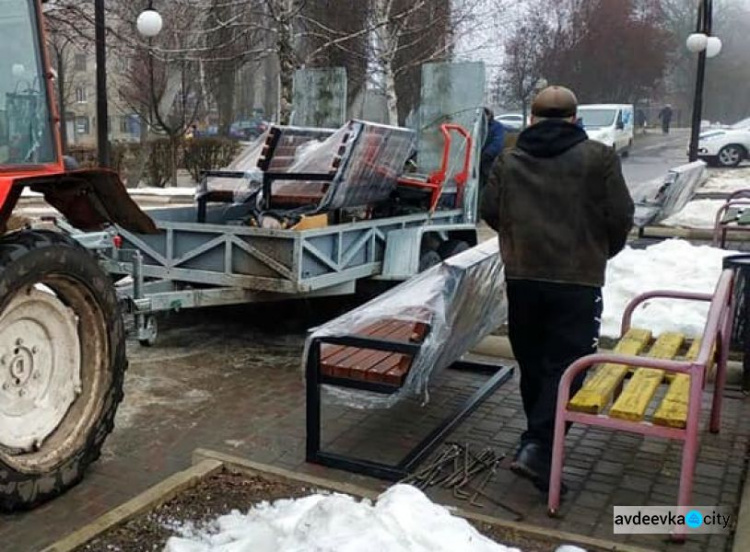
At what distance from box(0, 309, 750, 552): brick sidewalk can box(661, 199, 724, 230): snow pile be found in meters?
8.85

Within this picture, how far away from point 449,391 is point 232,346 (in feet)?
6.56

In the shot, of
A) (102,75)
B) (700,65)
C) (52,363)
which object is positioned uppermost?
(700,65)

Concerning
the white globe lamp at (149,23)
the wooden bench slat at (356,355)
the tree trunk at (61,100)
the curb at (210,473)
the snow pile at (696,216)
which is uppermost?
the white globe lamp at (149,23)

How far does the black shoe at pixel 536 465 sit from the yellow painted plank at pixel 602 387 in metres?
0.37

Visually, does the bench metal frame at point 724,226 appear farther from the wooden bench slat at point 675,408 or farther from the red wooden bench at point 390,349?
the red wooden bench at point 390,349

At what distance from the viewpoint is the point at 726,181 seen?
73.8 ft

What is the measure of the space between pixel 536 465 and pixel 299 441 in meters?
1.41

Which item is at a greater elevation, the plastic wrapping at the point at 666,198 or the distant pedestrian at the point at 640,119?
the distant pedestrian at the point at 640,119

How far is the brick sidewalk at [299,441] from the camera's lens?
12.9 ft

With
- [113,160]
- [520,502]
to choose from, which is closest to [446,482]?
[520,502]

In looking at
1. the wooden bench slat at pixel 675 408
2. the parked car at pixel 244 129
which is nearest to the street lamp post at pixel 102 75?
the wooden bench slat at pixel 675 408

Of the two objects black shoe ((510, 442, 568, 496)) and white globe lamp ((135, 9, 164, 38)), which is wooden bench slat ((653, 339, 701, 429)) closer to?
black shoe ((510, 442, 568, 496))

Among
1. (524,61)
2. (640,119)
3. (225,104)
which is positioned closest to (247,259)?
(524,61)

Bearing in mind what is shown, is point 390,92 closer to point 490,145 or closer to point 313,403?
point 490,145
